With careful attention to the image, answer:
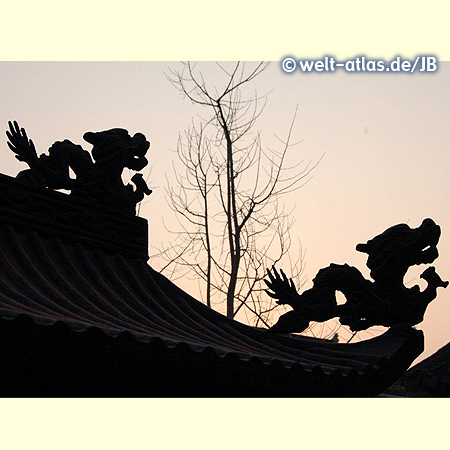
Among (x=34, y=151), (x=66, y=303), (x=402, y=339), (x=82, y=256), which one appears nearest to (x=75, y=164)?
(x=34, y=151)

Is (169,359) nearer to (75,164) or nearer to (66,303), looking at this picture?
(66,303)

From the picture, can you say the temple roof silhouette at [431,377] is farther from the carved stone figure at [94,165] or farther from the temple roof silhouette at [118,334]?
the carved stone figure at [94,165]

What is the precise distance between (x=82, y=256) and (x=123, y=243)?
558 millimetres

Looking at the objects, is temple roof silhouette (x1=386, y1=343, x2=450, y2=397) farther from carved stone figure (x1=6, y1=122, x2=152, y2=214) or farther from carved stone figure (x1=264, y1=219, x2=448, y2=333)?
carved stone figure (x1=6, y1=122, x2=152, y2=214)

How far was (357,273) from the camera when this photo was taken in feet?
19.5

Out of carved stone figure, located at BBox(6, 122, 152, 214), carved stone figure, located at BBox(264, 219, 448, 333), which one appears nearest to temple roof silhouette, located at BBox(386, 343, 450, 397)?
carved stone figure, located at BBox(264, 219, 448, 333)

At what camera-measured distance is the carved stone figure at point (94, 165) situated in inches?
230

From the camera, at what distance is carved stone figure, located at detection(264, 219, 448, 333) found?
5855 millimetres

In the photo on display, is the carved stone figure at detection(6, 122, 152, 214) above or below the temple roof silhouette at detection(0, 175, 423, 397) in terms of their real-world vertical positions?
above

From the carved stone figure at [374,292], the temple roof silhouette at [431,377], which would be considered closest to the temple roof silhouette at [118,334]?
the carved stone figure at [374,292]

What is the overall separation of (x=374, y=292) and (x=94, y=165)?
6.40 feet

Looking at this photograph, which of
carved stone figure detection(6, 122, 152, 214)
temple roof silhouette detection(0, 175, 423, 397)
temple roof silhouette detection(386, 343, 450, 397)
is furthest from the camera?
temple roof silhouette detection(386, 343, 450, 397)

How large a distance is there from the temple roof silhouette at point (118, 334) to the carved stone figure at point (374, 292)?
0.12 m

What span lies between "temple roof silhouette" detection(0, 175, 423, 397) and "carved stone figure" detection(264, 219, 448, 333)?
0.41ft
